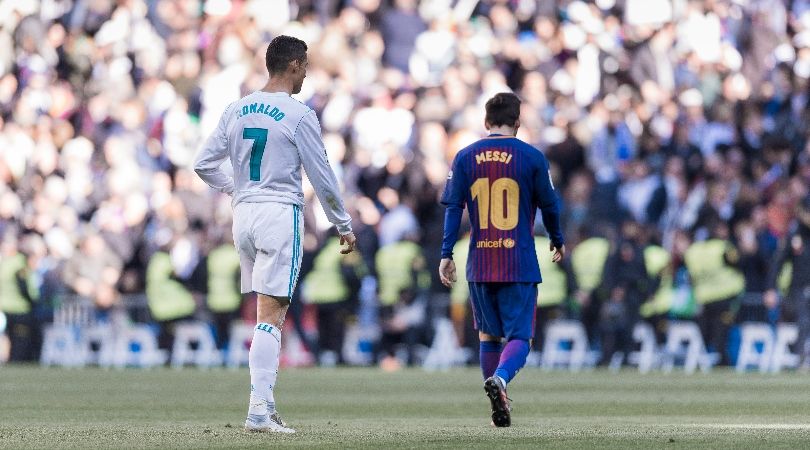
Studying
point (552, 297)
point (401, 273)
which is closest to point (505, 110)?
point (552, 297)

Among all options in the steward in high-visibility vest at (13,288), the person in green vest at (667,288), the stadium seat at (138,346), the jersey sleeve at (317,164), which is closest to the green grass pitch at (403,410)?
the jersey sleeve at (317,164)

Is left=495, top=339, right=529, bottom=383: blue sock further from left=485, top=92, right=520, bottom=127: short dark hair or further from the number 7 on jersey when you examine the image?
the number 7 on jersey

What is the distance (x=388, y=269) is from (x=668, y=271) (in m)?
3.47

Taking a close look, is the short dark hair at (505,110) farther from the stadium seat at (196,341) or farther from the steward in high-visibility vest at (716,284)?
the stadium seat at (196,341)

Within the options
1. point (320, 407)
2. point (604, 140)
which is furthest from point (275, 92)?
point (604, 140)

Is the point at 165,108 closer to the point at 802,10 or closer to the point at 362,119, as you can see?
the point at 362,119

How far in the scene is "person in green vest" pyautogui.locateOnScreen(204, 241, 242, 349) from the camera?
2389cm

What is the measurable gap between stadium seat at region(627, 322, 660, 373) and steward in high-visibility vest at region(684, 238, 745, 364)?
0.63m

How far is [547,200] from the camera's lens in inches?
437

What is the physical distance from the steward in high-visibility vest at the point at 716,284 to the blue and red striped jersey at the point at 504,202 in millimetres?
11341

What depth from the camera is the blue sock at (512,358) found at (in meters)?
10.8

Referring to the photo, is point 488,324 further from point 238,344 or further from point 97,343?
point 97,343

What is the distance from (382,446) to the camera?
→ 367 inches

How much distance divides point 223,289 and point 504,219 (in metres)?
13.1
